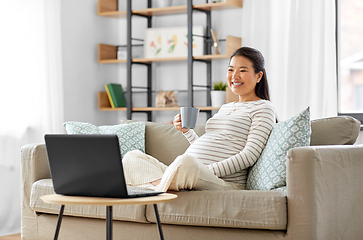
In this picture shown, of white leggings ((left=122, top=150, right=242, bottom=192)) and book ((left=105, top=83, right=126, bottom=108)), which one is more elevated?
book ((left=105, top=83, right=126, bottom=108))

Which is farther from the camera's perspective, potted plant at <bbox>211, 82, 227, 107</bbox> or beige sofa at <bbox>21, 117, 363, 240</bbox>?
potted plant at <bbox>211, 82, 227, 107</bbox>

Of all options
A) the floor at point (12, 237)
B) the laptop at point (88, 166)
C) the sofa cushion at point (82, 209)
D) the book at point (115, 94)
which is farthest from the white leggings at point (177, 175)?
the book at point (115, 94)

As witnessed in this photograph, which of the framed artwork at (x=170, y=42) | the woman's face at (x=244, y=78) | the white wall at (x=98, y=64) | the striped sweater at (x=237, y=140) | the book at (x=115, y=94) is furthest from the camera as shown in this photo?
the book at (x=115, y=94)

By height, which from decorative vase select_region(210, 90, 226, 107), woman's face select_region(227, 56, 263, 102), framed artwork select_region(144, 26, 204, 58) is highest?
framed artwork select_region(144, 26, 204, 58)

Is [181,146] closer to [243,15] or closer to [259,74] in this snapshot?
[259,74]

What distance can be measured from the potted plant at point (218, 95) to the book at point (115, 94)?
0.90 metres

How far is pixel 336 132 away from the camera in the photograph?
2.39 metres

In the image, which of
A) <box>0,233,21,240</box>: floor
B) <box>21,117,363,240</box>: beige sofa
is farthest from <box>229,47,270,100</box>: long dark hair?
<box>0,233,21,240</box>: floor

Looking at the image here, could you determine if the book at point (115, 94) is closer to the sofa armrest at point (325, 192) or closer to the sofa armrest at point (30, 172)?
the sofa armrest at point (30, 172)

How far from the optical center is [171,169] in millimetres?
2111

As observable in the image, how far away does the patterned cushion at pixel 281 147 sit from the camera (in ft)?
7.30

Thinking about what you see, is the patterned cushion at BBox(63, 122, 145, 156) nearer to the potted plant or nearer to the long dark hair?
the long dark hair

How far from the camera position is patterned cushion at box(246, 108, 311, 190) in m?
2.23

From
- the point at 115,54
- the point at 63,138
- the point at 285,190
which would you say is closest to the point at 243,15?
the point at 115,54
